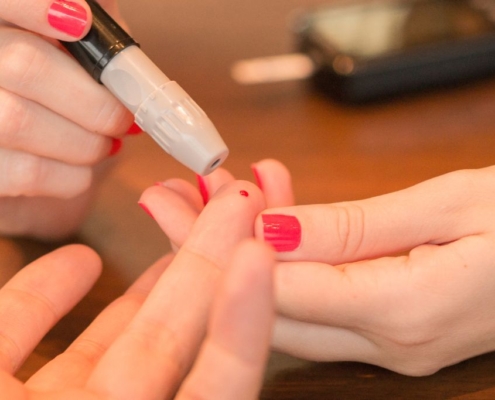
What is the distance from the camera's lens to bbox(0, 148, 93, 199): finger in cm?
50

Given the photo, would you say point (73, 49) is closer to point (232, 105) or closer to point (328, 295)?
point (328, 295)

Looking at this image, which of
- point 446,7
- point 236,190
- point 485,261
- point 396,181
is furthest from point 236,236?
point 446,7

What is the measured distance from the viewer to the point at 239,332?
10.6 inches

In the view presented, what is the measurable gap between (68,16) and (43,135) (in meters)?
0.10

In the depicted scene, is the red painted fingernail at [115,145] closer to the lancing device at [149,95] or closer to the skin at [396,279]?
the lancing device at [149,95]

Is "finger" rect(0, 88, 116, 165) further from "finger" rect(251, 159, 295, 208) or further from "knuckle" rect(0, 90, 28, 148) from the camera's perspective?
"finger" rect(251, 159, 295, 208)

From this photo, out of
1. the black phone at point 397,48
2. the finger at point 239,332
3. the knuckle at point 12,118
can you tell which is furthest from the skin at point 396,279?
the black phone at point 397,48

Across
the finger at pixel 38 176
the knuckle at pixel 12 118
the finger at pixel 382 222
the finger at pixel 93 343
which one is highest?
the knuckle at pixel 12 118

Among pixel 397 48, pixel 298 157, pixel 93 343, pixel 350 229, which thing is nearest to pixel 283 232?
pixel 350 229

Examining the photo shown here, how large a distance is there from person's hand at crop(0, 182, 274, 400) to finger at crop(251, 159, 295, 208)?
62mm

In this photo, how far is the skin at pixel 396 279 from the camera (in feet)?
1.27

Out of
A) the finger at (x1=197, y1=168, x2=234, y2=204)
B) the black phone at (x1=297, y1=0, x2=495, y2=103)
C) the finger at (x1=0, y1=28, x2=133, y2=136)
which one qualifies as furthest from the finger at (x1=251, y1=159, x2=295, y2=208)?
the black phone at (x1=297, y1=0, x2=495, y2=103)

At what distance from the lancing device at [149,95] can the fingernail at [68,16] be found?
0.4 inches

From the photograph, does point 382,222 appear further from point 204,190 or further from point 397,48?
point 397,48
